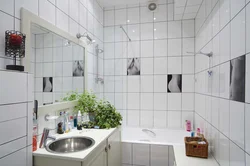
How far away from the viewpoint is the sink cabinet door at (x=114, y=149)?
5.49 ft

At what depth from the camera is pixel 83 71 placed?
2.19 meters

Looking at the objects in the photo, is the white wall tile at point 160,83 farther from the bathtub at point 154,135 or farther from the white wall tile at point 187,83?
the bathtub at point 154,135

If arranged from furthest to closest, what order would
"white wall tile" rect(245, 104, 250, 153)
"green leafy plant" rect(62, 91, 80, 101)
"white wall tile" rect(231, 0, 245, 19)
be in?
"green leafy plant" rect(62, 91, 80, 101) → "white wall tile" rect(231, 0, 245, 19) → "white wall tile" rect(245, 104, 250, 153)

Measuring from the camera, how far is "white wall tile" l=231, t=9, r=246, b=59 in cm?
95

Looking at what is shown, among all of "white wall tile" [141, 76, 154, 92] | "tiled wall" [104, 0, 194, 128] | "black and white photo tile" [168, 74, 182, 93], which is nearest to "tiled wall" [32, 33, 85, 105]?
"tiled wall" [104, 0, 194, 128]

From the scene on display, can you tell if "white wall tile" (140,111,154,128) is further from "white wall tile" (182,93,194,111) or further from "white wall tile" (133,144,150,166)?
"white wall tile" (133,144,150,166)

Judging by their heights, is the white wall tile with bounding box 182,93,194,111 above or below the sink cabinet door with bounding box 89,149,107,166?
above

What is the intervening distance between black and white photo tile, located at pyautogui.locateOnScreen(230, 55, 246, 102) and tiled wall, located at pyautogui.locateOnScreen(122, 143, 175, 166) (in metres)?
1.23

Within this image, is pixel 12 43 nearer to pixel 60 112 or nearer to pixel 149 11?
pixel 60 112

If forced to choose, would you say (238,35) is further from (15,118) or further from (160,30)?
(160,30)

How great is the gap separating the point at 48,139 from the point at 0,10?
1.09 metres

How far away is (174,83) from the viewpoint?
2699mm

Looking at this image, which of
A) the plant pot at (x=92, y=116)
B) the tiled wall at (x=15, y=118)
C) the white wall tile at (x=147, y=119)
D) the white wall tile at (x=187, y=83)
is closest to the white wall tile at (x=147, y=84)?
the white wall tile at (x=147, y=119)

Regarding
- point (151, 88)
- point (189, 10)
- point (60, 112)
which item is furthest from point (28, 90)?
point (189, 10)
